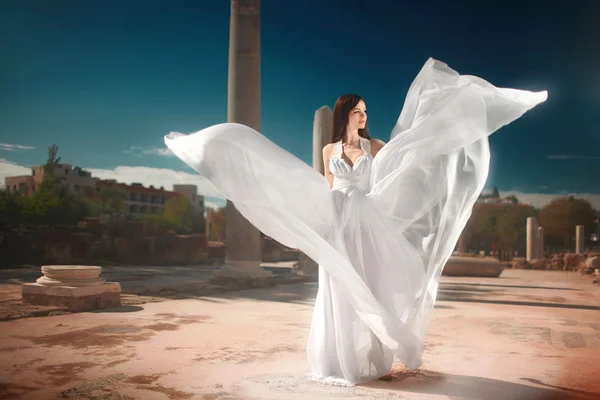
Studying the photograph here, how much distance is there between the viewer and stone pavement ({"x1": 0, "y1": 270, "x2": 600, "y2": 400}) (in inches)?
156

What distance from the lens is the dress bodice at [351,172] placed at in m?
4.32

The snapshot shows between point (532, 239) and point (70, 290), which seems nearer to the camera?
point (70, 290)

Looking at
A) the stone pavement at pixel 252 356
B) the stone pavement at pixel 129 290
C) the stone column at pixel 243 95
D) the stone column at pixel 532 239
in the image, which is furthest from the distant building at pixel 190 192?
the stone pavement at pixel 252 356

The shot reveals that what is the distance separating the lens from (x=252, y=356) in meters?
5.25

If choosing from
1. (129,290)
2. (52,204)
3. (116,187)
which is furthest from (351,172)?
(116,187)

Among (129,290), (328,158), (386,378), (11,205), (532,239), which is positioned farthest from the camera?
(11,205)

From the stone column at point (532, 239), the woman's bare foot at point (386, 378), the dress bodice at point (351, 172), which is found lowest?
the woman's bare foot at point (386, 378)

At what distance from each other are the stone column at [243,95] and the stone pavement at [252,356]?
11.7ft

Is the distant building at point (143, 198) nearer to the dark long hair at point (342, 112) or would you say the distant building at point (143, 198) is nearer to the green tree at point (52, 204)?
the green tree at point (52, 204)

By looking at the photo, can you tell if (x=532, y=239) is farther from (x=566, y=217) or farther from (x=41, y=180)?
(x=41, y=180)

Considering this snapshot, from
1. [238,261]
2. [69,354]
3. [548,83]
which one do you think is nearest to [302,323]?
[69,354]

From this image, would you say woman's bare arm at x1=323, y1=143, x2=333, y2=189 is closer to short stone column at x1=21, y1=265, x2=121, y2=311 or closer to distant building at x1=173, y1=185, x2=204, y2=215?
short stone column at x1=21, y1=265, x2=121, y2=311

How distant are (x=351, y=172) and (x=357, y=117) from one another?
0.42 meters

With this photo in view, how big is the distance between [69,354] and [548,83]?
35.8 metres
